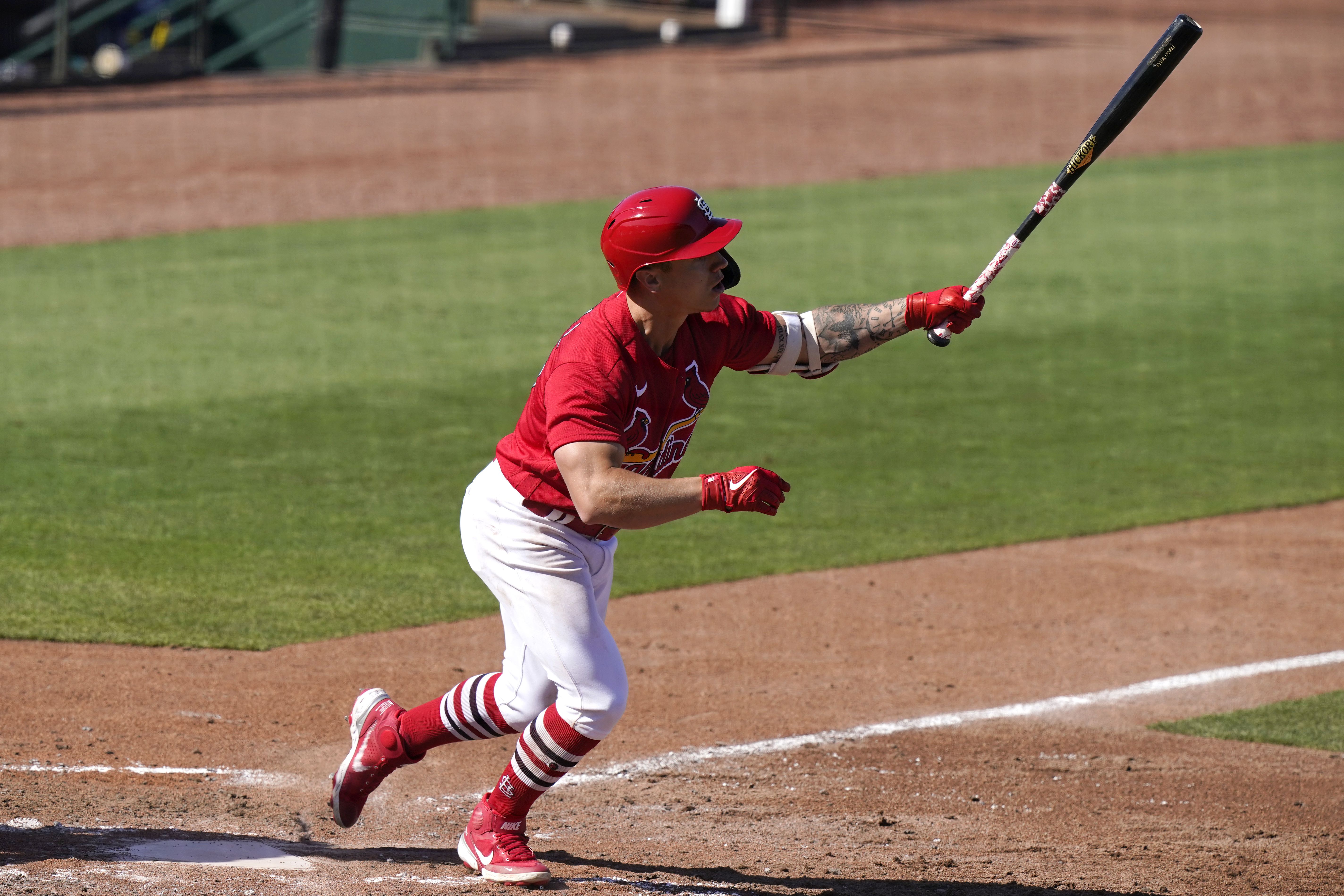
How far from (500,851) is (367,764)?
50 centimetres

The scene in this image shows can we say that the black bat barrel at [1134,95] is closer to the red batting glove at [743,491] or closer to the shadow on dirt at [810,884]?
the red batting glove at [743,491]

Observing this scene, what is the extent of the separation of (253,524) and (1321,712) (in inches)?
187

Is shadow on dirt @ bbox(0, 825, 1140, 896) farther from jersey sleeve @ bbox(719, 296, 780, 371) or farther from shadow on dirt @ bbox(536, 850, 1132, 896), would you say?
jersey sleeve @ bbox(719, 296, 780, 371)

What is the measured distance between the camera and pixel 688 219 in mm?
4105

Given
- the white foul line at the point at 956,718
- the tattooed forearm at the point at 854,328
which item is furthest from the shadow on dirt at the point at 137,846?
the tattooed forearm at the point at 854,328

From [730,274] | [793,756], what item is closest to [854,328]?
[730,274]

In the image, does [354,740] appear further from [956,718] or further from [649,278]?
[956,718]

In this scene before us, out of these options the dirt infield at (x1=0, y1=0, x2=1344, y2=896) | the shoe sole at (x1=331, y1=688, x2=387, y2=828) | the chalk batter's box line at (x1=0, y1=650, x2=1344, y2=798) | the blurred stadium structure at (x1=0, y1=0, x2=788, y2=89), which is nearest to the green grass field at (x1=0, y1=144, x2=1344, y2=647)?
→ the dirt infield at (x1=0, y1=0, x2=1344, y2=896)

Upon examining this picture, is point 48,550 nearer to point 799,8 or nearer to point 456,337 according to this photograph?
point 456,337

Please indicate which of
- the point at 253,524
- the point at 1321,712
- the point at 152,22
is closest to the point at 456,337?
the point at 253,524

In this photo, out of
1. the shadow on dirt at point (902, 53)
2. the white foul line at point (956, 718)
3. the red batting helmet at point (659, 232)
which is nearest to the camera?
the red batting helmet at point (659, 232)

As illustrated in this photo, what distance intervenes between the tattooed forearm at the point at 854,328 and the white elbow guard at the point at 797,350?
0.6 inches

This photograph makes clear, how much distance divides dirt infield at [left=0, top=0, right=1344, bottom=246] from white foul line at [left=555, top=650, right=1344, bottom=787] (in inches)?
488

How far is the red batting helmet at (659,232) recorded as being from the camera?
4.09 meters
